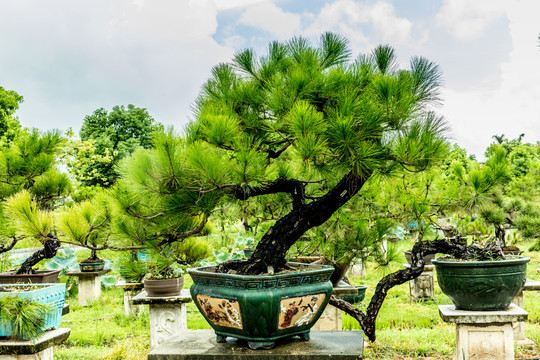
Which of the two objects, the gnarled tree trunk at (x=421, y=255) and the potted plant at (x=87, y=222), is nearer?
the gnarled tree trunk at (x=421, y=255)

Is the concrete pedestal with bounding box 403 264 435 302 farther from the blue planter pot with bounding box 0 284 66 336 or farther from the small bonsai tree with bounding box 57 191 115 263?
the blue planter pot with bounding box 0 284 66 336

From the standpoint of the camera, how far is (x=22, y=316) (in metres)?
2.11

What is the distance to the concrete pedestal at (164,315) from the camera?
3.77 meters

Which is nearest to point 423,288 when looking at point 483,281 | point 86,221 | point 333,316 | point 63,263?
point 333,316

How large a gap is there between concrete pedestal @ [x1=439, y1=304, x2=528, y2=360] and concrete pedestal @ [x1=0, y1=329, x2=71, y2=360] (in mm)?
1898

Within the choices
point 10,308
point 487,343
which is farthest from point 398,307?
point 10,308

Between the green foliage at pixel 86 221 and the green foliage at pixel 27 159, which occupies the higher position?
the green foliage at pixel 27 159

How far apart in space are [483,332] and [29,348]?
2177mm

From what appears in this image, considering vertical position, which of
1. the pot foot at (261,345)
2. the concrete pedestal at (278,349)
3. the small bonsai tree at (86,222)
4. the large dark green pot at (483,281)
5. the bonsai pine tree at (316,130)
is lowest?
the concrete pedestal at (278,349)

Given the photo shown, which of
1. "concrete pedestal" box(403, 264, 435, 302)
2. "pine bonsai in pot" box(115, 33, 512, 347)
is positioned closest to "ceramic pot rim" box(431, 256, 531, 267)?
"pine bonsai in pot" box(115, 33, 512, 347)

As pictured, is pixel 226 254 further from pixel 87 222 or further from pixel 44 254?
pixel 87 222

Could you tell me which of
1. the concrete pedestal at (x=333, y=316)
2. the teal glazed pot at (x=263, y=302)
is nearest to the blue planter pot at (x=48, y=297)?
the teal glazed pot at (x=263, y=302)

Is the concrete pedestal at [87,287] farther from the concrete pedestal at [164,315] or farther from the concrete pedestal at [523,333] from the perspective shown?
the concrete pedestal at [523,333]

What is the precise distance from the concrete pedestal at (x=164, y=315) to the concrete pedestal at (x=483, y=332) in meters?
2.05
